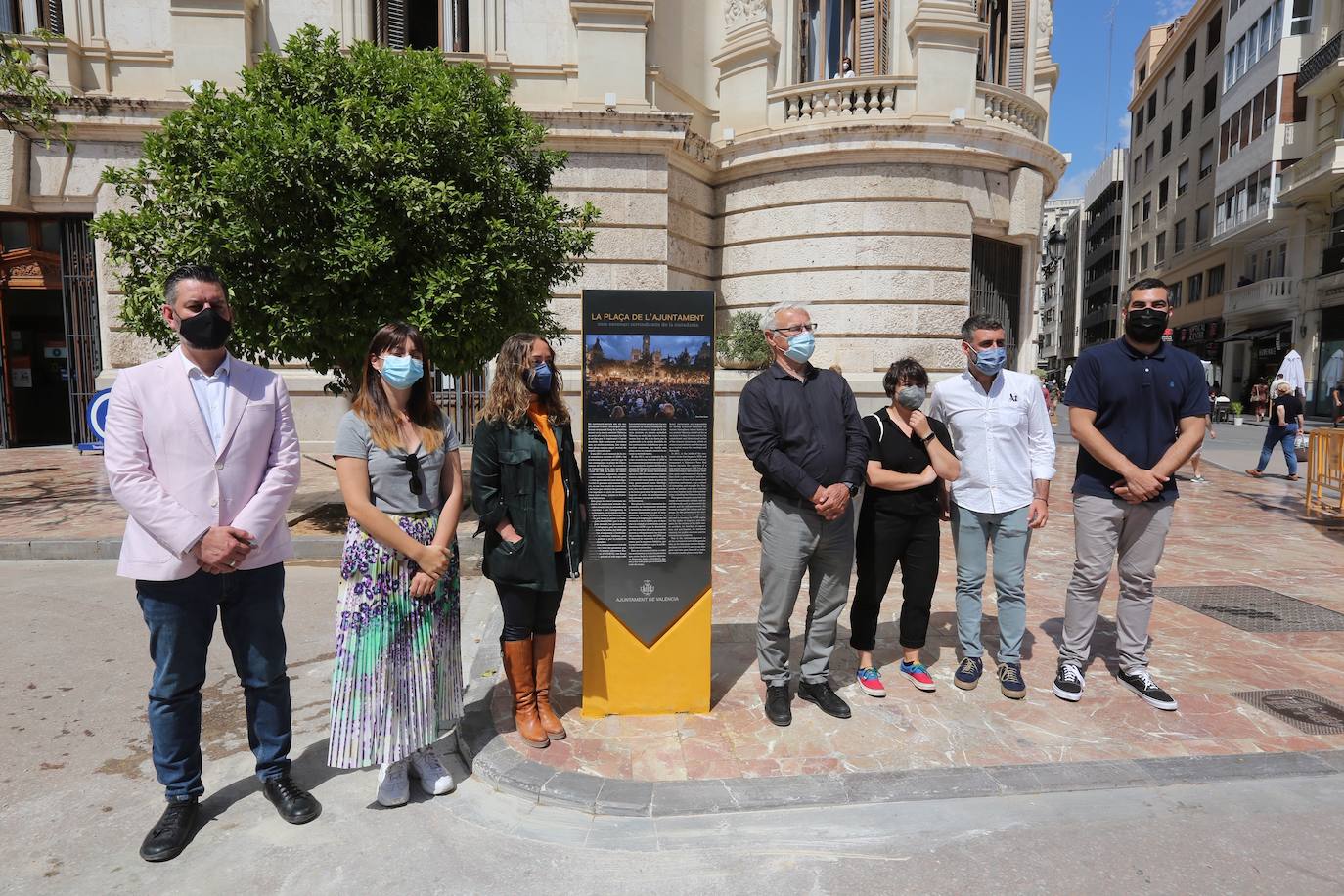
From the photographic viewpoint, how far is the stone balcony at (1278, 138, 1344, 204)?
27.8 meters

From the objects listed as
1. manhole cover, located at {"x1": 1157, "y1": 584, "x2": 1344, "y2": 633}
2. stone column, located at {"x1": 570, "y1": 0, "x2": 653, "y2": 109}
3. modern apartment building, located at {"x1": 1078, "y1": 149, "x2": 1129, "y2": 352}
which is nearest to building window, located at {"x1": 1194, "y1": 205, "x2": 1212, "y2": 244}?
modern apartment building, located at {"x1": 1078, "y1": 149, "x2": 1129, "y2": 352}

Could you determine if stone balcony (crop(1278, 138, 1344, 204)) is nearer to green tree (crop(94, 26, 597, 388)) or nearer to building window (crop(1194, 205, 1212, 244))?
building window (crop(1194, 205, 1212, 244))

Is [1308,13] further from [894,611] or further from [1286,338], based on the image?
[894,611]

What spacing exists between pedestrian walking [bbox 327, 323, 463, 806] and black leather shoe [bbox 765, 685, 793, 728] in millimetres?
1697

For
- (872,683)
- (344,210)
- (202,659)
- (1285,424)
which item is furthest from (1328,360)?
(202,659)

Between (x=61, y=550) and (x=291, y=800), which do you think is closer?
(x=291, y=800)

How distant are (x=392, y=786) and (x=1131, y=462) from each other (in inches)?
166

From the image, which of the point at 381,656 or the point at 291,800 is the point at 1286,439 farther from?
the point at 291,800

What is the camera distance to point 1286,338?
108 feet

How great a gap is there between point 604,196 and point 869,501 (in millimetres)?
11678

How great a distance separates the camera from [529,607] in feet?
12.6

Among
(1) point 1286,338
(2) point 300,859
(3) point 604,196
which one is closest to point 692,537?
(2) point 300,859

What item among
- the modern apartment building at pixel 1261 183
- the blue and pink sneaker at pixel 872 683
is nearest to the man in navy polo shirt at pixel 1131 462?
the blue and pink sneaker at pixel 872 683

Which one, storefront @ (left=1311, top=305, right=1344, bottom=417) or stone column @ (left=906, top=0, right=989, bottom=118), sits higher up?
stone column @ (left=906, top=0, right=989, bottom=118)
